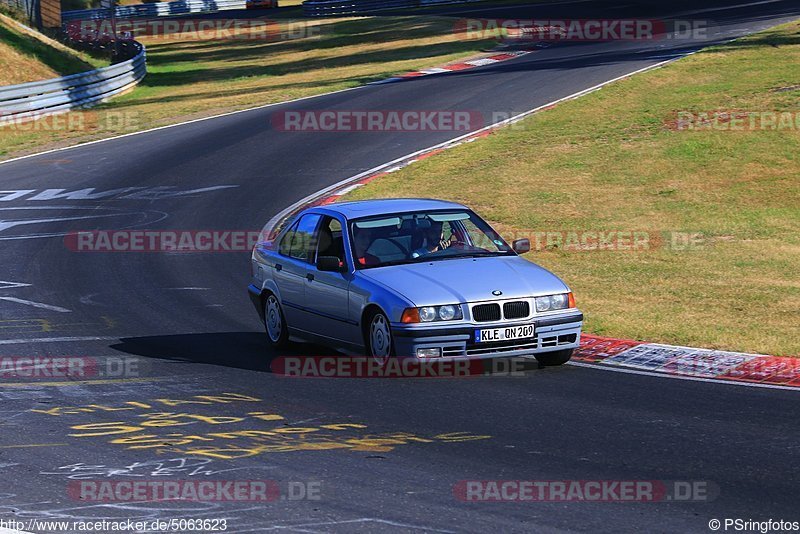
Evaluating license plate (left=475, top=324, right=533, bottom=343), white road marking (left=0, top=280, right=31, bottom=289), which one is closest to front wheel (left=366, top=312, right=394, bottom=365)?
license plate (left=475, top=324, right=533, bottom=343)

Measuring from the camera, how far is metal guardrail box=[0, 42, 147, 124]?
3494cm

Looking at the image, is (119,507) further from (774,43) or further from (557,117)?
(774,43)

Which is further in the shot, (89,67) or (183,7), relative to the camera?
(183,7)

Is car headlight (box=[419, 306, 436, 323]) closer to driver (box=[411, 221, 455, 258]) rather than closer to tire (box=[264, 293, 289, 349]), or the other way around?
driver (box=[411, 221, 455, 258])

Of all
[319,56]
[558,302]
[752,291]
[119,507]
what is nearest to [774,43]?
[319,56]

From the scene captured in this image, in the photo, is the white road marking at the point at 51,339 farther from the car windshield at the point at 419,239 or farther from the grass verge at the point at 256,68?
the grass verge at the point at 256,68

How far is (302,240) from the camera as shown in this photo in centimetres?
1295

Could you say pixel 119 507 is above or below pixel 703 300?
above

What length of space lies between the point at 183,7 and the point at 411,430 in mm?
82352

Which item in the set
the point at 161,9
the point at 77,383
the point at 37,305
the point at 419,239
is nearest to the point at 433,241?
the point at 419,239

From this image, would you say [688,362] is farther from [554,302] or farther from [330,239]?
[330,239]

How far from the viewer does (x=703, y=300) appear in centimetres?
1499

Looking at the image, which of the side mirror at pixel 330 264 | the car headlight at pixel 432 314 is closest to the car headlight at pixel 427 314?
the car headlight at pixel 432 314

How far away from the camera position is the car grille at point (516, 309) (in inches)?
437
